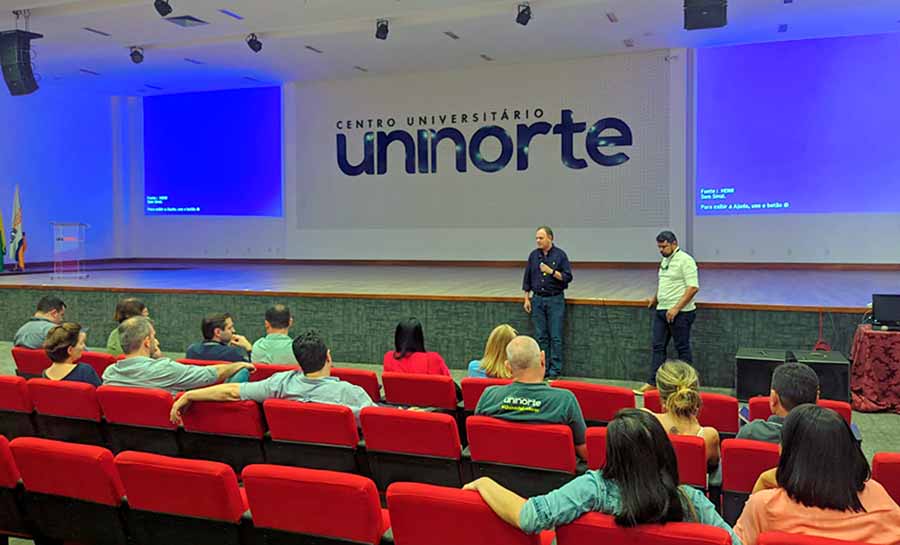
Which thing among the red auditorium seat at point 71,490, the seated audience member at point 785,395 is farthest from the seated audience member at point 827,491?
the red auditorium seat at point 71,490

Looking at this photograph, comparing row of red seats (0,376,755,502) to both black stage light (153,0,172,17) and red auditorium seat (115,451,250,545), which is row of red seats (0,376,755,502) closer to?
red auditorium seat (115,451,250,545)

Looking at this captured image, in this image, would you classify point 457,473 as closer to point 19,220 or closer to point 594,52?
point 594,52

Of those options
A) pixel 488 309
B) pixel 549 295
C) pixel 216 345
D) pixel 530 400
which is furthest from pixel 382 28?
pixel 530 400

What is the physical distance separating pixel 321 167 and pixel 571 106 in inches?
206

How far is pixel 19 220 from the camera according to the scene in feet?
43.2

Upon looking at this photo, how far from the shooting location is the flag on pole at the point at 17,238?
13047mm

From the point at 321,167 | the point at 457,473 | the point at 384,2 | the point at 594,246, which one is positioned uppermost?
the point at 384,2

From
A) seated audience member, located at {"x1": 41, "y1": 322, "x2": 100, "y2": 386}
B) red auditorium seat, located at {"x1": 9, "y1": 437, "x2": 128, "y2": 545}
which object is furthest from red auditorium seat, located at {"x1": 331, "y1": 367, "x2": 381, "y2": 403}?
red auditorium seat, located at {"x1": 9, "y1": 437, "x2": 128, "y2": 545}

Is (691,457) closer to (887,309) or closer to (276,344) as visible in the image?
(276,344)

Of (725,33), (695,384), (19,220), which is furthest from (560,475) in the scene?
(19,220)

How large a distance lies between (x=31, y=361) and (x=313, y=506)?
12.7ft

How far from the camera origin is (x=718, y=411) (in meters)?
3.53

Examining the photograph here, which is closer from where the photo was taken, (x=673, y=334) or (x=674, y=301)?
(x=674, y=301)

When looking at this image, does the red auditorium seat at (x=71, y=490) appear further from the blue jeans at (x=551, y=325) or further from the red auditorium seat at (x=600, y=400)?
the blue jeans at (x=551, y=325)
